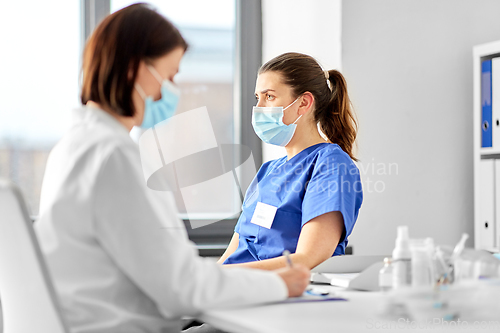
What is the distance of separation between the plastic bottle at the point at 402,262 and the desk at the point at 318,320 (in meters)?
0.06

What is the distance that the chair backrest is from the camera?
0.70 metres

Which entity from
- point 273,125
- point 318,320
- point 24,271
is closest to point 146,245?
point 24,271

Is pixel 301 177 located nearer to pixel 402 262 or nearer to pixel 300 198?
pixel 300 198

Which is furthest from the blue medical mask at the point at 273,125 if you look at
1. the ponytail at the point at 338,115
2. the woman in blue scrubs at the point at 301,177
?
the ponytail at the point at 338,115

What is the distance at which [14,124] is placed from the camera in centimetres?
237

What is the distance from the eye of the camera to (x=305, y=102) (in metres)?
1.61

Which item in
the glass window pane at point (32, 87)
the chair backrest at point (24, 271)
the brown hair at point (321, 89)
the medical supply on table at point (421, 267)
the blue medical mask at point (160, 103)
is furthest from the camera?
the glass window pane at point (32, 87)

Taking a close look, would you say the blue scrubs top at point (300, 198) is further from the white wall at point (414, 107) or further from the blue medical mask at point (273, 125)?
the white wall at point (414, 107)

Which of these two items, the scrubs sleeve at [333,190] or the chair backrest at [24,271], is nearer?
the chair backrest at [24,271]

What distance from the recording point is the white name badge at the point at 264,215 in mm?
1443

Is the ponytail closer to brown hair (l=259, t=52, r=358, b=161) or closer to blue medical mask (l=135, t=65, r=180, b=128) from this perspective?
brown hair (l=259, t=52, r=358, b=161)

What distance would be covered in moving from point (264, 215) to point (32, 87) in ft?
5.15

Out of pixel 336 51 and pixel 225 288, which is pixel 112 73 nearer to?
pixel 225 288

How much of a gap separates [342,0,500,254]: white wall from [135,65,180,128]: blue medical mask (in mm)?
1489
